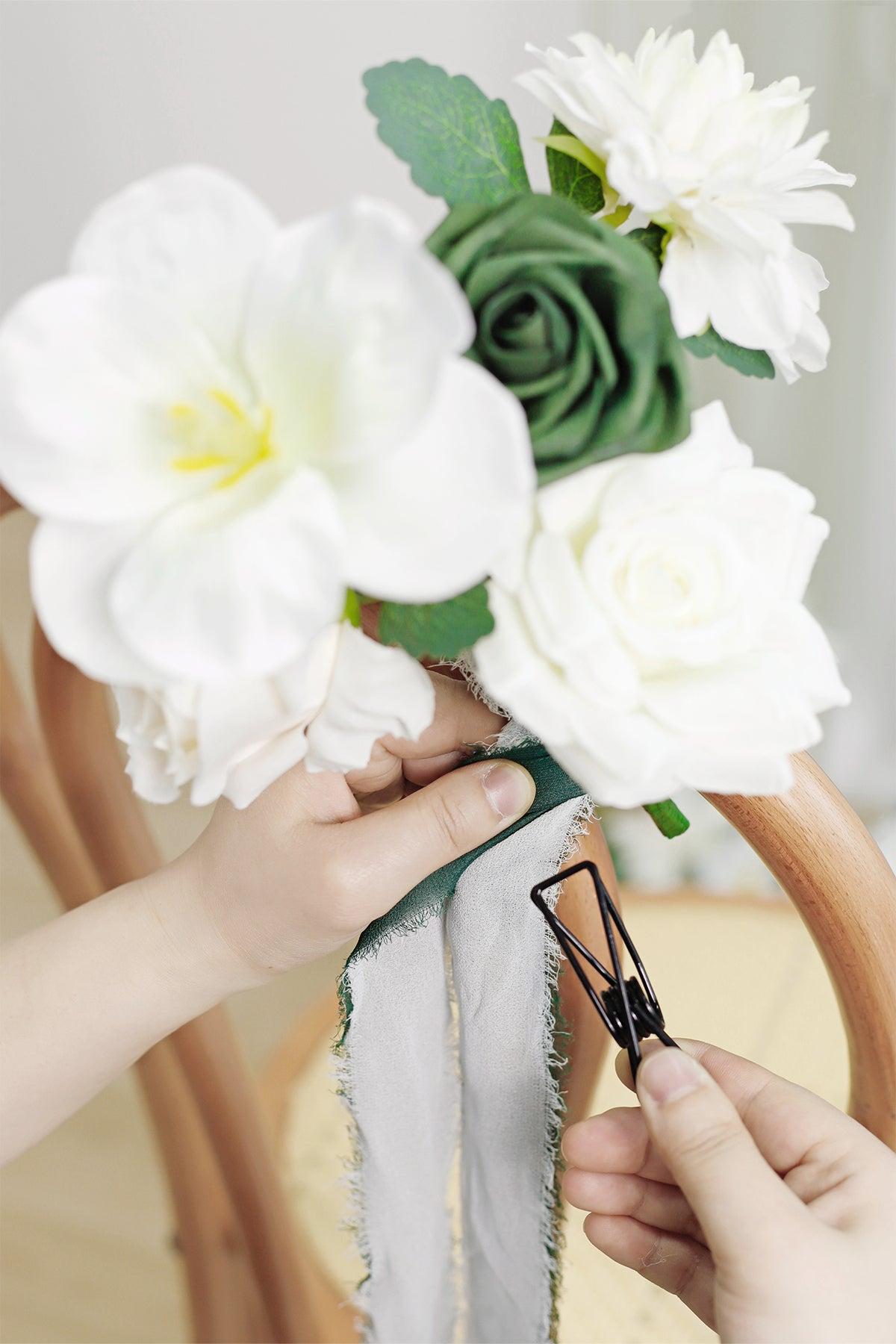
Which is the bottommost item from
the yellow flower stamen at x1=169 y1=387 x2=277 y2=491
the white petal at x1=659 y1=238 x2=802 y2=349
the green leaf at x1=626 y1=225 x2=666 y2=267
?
the white petal at x1=659 y1=238 x2=802 y2=349

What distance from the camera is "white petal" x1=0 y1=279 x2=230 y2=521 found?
24 cm

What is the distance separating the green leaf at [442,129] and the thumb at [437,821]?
21 centimetres

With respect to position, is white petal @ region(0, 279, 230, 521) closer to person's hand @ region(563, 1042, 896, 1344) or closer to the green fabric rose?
the green fabric rose

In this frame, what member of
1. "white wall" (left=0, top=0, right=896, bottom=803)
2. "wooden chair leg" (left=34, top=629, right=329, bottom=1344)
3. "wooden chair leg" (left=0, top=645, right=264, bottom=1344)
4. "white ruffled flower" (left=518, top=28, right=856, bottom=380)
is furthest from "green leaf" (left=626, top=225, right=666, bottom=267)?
"white wall" (left=0, top=0, right=896, bottom=803)

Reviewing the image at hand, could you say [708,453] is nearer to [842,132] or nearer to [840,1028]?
[840,1028]

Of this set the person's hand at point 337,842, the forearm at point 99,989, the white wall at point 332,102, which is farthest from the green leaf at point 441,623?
the white wall at point 332,102

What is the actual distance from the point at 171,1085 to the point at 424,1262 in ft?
0.95

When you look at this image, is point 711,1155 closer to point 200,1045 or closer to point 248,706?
point 248,706

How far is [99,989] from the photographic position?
1.62 ft

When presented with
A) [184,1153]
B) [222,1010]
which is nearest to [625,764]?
[222,1010]

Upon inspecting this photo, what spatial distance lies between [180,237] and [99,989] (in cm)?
36

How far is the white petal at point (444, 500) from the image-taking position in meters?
0.23

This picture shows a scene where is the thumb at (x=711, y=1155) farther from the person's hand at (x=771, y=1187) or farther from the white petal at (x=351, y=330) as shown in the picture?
the white petal at (x=351, y=330)

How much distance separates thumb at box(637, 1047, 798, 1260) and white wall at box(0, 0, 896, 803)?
0.88 metres
